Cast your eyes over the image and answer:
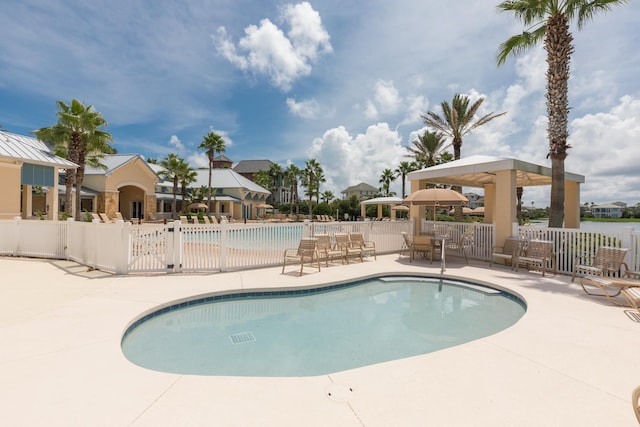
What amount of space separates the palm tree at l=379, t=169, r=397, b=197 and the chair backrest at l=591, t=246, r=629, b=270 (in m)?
42.2

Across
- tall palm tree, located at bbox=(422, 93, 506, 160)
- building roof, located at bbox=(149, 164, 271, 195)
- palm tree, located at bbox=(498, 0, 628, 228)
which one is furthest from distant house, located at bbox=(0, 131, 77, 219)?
building roof, located at bbox=(149, 164, 271, 195)

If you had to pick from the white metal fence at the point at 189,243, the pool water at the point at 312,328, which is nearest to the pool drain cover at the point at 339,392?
the pool water at the point at 312,328

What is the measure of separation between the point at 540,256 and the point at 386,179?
1665 inches

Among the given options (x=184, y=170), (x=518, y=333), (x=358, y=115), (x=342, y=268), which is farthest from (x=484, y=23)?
(x=184, y=170)

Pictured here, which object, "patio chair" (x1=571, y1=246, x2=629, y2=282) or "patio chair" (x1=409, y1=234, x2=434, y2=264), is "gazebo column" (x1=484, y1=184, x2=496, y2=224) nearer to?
"patio chair" (x1=409, y1=234, x2=434, y2=264)

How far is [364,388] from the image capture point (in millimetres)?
2658

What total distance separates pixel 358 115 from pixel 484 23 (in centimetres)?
771

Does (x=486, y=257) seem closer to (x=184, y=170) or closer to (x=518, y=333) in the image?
(x=518, y=333)

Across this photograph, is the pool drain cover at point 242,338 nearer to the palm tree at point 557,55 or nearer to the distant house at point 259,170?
the palm tree at point 557,55

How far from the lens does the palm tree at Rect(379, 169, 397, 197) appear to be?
1918 inches

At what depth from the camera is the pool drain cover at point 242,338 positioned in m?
4.34

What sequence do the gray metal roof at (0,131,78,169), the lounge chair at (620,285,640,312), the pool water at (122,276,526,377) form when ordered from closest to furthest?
1. the pool water at (122,276,526,377)
2. the lounge chair at (620,285,640,312)
3. the gray metal roof at (0,131,78,169)

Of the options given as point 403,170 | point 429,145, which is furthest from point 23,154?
point 403,170

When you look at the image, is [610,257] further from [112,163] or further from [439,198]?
[112,163]
